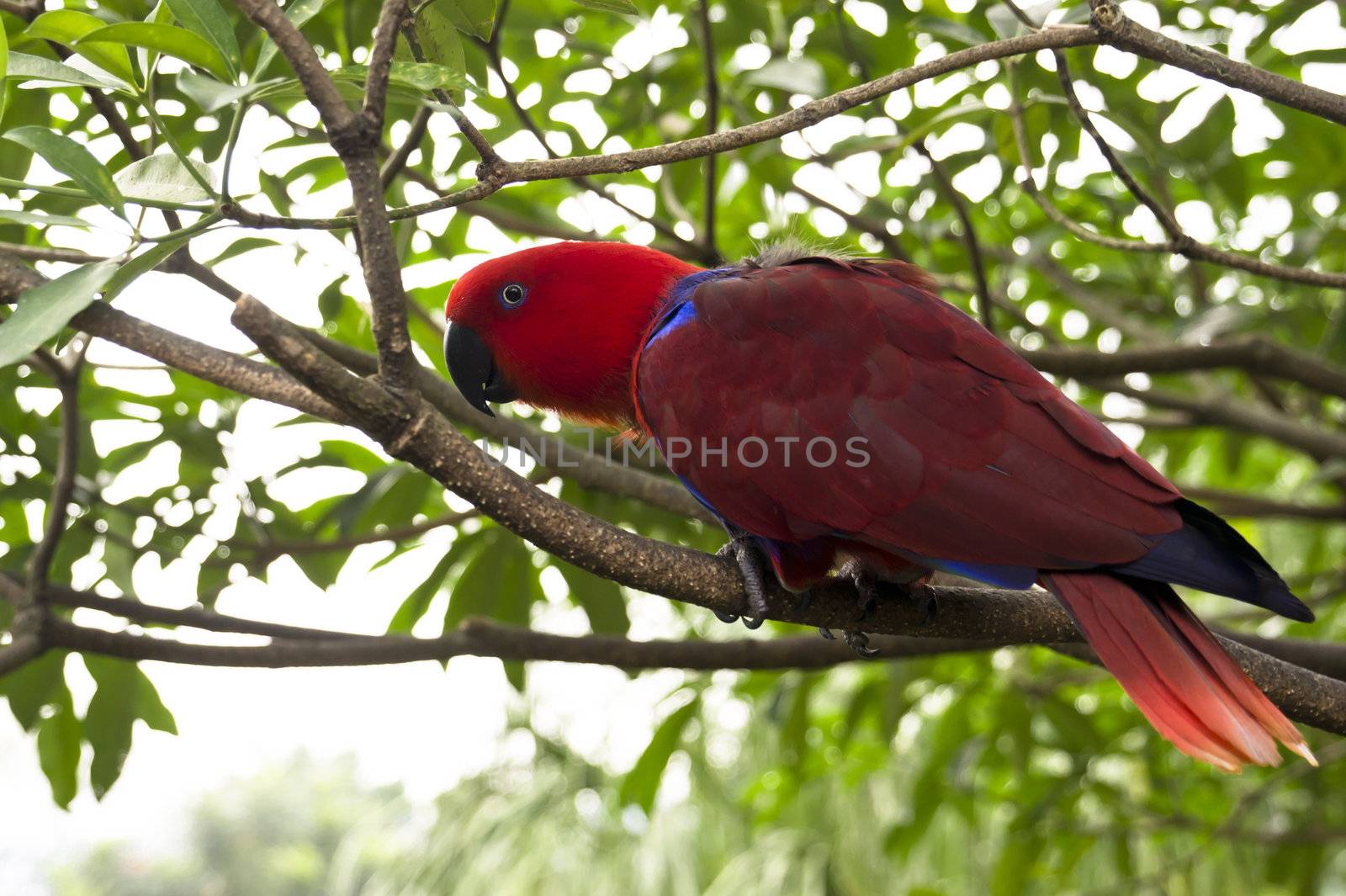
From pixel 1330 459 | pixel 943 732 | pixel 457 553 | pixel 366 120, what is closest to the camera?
pixel 366 120

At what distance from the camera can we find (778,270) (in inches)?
68.4

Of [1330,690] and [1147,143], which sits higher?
[1147,143]

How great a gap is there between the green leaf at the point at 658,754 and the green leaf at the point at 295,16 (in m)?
1.96

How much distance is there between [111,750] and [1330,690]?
2017mm

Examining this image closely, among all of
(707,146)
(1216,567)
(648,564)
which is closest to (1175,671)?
(1216,567)

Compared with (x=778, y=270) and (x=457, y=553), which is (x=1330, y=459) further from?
(x=457, y=553)

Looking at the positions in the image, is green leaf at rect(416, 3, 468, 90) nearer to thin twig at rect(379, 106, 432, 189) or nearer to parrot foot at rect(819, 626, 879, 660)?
thin twig at rect(379, 106, 432, 189)

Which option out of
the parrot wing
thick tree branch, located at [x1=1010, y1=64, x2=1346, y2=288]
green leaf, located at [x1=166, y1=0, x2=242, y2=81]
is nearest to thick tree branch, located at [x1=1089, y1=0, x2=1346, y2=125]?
thick tree branch, located at [x1=1010, y1=64, x2=1346, y2=288]

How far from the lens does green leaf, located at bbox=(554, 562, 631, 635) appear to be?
7.27 ft

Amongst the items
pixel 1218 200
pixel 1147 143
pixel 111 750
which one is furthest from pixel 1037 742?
pixel 111 750

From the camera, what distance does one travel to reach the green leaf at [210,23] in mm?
1101

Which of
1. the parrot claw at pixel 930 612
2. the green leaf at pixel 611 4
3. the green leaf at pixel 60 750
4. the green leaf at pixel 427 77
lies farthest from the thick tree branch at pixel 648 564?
the green leaf at pixel 60 750

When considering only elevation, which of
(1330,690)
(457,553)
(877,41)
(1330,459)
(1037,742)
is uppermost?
(877,41)

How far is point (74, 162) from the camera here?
109 centimetres
